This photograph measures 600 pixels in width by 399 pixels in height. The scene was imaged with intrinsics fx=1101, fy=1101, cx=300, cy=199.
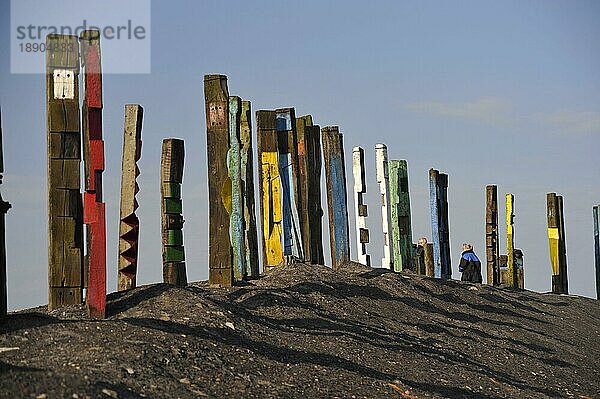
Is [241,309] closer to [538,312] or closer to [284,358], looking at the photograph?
[284,358]

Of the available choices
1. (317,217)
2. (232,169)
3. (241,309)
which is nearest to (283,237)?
(317,217)

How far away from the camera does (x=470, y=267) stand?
76.2ft

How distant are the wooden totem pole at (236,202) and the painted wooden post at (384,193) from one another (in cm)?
586

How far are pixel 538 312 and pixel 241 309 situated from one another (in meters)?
8.73

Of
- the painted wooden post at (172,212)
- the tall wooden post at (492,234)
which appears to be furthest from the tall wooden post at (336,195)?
the tall wooden post at (492,234)

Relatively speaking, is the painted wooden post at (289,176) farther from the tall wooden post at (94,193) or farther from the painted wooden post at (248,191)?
the tall wooden post at (94,193)

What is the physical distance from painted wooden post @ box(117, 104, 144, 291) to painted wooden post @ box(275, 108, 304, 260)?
270cm

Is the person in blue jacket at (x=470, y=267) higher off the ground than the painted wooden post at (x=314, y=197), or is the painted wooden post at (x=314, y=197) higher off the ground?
the painted wooden post at (x=314, y=197)

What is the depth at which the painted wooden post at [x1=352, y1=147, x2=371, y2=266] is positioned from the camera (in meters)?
17.8

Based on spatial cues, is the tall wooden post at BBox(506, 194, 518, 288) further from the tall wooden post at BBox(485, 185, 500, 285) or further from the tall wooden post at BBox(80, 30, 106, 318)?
the tall wooden post at BBox(80, 30, 106, 318)

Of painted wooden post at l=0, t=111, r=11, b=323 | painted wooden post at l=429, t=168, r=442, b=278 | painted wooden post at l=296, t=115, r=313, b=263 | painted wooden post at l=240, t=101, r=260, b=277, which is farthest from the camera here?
painted wooden post at l=429, t=168, r=442, b=278

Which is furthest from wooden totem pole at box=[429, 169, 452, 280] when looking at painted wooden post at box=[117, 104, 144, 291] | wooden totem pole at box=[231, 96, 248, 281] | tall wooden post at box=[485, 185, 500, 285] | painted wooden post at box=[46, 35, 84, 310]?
painted wooden post at box=[46, 35, 84, 310]

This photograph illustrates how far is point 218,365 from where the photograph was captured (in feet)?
28.8

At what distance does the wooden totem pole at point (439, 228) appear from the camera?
21125 mm
